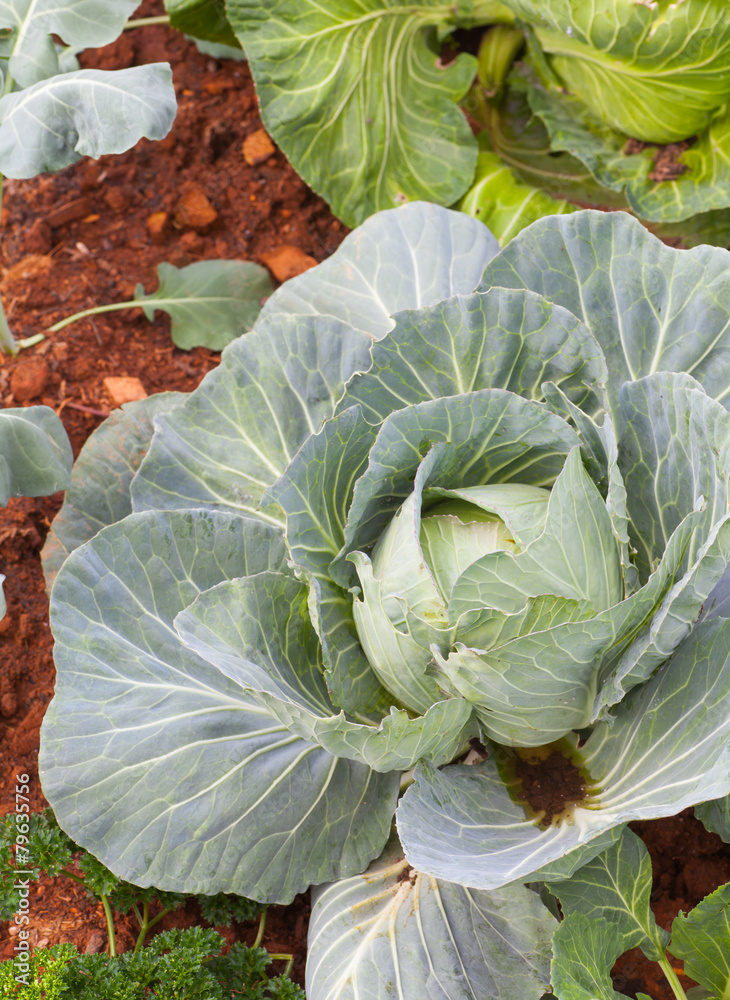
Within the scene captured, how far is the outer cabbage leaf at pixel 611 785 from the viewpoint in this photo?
151cm

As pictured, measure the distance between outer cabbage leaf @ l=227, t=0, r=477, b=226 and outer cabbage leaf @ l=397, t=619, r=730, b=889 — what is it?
7.12 feet

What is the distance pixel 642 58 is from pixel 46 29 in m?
1.89

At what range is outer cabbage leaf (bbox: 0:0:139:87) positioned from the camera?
2604mm

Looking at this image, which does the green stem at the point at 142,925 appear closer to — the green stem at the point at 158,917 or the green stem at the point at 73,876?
the green stem at the point at 158,917

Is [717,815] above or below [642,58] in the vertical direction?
below

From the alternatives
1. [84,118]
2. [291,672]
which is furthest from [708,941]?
[84,118]

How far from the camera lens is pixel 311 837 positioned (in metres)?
2.07

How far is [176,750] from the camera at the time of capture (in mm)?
2037

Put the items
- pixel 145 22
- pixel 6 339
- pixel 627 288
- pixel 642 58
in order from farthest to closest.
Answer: pixel 145 22 → pixel 6 339 → pixel 642 58 → pixel 627 288

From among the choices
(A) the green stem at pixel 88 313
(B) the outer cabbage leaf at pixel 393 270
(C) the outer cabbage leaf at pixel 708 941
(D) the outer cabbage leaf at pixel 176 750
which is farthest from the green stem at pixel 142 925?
(A) the green stem at pixel 88 313

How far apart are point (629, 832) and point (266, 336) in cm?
148

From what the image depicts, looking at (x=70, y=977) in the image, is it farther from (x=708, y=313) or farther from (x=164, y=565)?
(x=708, y=313)

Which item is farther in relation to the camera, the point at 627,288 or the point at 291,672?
the point at 627,288

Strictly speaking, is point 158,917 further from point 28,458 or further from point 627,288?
point 627,288
